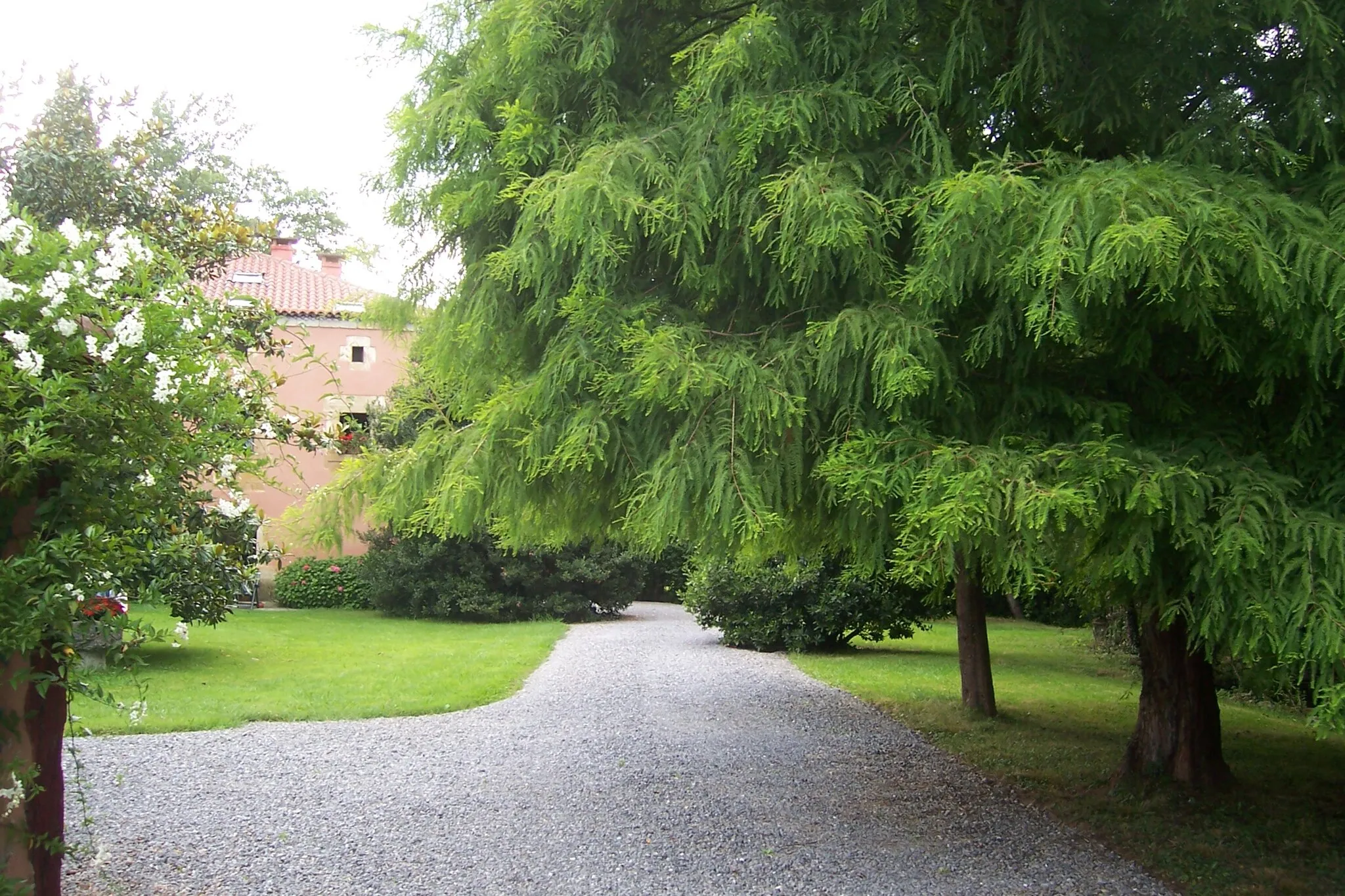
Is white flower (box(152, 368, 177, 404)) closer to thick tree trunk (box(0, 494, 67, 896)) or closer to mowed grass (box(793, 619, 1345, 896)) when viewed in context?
thick tree trunk (box(0, 494, 67, 896))

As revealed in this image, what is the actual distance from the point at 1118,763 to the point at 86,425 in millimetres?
7890

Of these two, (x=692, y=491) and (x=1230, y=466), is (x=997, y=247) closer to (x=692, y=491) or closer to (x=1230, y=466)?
(x=1230, y=466)

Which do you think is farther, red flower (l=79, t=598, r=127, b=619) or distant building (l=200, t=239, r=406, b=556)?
distant building (l=200, t=239, r=406, b=556)

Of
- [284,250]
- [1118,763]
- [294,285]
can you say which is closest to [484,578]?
[294,285]

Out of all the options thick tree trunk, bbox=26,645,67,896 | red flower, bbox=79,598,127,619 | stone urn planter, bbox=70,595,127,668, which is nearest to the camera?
stone urn planter, bbox=70,595,127,668

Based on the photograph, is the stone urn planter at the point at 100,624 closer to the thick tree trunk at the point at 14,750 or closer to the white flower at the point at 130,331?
the thick tree trunk at the point at 14,750

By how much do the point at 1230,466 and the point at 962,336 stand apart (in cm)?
121

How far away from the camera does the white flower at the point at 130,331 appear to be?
2.84 m

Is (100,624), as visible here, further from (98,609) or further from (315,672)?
(315,672)

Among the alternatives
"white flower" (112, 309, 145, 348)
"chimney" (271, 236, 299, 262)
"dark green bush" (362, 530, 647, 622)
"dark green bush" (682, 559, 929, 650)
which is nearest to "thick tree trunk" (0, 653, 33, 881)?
"white flower" (112, 309, 145, 348)

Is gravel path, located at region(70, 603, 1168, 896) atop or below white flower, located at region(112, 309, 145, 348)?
below

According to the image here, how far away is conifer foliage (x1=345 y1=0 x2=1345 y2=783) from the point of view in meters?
3.71

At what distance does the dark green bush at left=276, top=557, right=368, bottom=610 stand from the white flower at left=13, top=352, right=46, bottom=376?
19263 mm

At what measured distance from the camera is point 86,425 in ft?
9.48
